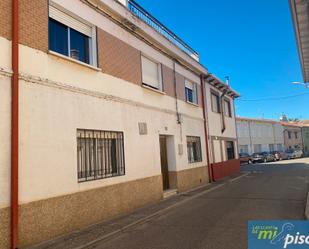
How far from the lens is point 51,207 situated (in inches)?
244

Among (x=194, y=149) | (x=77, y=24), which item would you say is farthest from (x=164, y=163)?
(x=77, y=24)

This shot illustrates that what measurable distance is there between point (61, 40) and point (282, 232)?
7004 millimetres

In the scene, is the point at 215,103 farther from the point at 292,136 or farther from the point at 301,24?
the point at 292,136

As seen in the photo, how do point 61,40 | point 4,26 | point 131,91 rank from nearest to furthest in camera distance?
point 4,26 < point 61,40 < point 131,91

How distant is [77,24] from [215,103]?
12.9 m

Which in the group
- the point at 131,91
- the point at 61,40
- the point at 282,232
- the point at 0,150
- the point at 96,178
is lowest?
the point at 282,232

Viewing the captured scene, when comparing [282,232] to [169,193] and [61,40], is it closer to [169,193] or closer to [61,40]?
[169,193]

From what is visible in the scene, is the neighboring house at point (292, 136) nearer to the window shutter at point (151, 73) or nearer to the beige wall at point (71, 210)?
the window shutter at point (151, 73)

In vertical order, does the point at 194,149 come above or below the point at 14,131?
below

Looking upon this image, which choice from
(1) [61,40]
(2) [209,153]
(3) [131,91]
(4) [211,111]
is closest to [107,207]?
(3) [131,91]

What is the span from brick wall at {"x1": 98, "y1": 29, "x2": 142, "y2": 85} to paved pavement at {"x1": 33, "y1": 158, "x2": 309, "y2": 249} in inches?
174

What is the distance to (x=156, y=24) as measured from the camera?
12.1 meters

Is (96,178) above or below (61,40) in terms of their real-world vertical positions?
below
